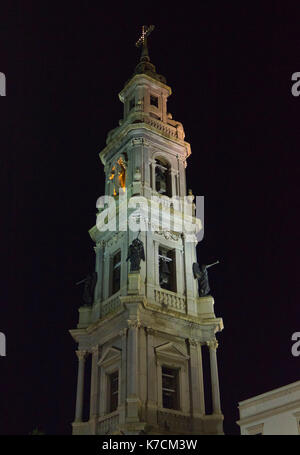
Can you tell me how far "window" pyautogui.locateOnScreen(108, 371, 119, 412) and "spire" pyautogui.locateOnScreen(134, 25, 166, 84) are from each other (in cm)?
2478

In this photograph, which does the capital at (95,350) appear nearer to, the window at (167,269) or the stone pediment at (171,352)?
the stone pediment at (171,352)

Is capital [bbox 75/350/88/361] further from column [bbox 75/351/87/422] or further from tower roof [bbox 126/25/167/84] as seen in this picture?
tower roof [bbox 126/25/167/84]

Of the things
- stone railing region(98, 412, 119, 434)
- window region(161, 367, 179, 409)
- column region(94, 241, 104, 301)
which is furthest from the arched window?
stone railing region(98, 412, 119, 434)

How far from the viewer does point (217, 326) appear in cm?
3759

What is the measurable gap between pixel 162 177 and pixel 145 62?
1229 cm

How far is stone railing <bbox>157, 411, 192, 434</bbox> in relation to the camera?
32.9 m

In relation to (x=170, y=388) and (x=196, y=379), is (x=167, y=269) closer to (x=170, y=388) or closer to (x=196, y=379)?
(x=196, y=379)

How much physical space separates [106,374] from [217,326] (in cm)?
717

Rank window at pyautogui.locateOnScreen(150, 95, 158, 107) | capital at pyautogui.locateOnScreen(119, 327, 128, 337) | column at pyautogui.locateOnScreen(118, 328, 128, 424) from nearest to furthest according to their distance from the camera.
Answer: column at pyautogui.locateOnScreen(118, 328, 128, 424) < capital at pyautogui.locateOnScreen(119, 327, 128, 337) < window at pyautogui.locateOnScreen(150, 95, 158, 107)

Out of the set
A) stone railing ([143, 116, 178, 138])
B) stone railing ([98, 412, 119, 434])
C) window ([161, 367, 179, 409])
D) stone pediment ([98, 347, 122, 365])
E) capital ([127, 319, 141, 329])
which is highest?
stone railing ([143, 116, 178, 138])
